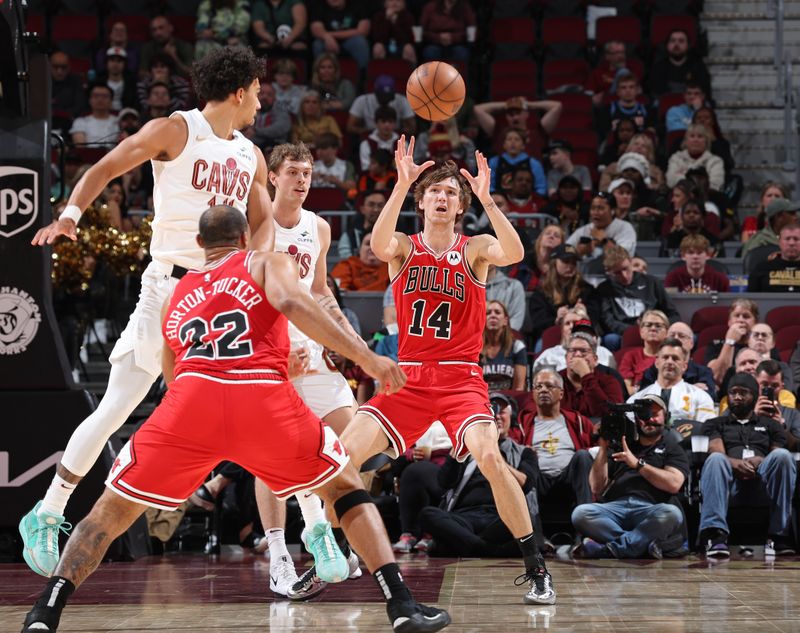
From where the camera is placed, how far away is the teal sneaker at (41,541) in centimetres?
555

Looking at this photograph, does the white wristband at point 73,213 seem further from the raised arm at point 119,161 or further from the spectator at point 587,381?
the spectator at point 587,381

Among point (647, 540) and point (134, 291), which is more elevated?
point (134, 291)

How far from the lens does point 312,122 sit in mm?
14578

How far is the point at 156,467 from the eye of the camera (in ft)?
15.1

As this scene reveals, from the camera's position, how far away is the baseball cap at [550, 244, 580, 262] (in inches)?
432

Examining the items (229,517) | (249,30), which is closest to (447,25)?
(249,30)

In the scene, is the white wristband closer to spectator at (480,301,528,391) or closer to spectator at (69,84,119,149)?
spectator at (480,301,528,391)

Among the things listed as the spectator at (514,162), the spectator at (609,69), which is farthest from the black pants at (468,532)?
the spectator at (609,69)

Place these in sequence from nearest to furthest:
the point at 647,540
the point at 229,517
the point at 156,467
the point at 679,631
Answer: the point at 156,467, the point at 679,631, the point at 647,540, the point at 229,517

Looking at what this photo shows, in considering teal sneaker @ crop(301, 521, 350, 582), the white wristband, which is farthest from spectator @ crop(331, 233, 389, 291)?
teal sneaker @ crop(301, 521, 350, 582)

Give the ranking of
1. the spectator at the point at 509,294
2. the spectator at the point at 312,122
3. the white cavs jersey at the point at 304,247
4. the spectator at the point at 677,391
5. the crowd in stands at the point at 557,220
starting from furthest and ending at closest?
the spectator at the point at 312,122 < the spectator at the point at 509,294 < the spectator at the point at 677,391 < the crowd in stands at the point at 557,220 < the white cavs jersey at the point at 304,247

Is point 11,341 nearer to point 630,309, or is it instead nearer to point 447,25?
point 630,309

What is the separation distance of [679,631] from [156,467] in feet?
7.45

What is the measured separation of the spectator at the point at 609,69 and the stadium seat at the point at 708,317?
473 centimetres
